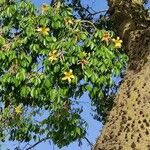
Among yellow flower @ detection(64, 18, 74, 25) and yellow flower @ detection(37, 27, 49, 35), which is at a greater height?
yellow flower @ detection(64, 18, 74, 25)

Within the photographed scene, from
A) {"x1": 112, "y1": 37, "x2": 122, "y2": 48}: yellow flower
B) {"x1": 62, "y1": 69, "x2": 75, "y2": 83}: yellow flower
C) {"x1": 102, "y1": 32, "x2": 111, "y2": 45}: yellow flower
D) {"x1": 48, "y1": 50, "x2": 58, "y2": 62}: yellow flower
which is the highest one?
{"x1": 102, "y1": 32, "x2": 111, "y2": 45}: yellow flower

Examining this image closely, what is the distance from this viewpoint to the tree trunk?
3.06m

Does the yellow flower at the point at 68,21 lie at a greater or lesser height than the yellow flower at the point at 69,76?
greater

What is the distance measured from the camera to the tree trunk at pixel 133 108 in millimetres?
3064

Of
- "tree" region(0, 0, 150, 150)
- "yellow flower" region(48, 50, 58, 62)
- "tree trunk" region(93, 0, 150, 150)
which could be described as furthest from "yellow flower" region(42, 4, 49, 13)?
"tree trunk" region(93, 0, 150, 150)

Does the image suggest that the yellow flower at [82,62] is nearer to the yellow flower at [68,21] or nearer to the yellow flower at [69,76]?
the yellow flower at [69,76]

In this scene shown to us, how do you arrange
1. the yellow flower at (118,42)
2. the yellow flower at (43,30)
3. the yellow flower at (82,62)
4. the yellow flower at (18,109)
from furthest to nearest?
the yellow flower at (18,109) < the yellow flower at (118,42) < the yellow flower at (43,30) < the yellow flower at (82,62)

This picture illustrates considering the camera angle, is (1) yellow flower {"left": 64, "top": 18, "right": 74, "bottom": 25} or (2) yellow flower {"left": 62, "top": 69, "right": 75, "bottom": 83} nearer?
(2) yellow flower {"left": 62, "top": 69, "right": 75, "bottom": 83}

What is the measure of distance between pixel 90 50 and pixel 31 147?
2.09 meters

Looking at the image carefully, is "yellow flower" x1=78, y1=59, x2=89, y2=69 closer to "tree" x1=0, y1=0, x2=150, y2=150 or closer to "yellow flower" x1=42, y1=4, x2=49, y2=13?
"tree" x1=0, y1=0, x2=150, y2=150

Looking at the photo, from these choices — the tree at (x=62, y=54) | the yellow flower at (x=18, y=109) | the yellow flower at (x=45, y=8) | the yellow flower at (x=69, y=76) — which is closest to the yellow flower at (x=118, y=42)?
the tree at (x=62, y=54)

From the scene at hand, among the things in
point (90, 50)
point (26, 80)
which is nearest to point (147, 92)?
point (90, 50)

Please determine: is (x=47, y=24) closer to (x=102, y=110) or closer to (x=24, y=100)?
(x=24, y=100)

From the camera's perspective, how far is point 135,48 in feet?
13.1
